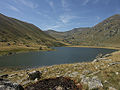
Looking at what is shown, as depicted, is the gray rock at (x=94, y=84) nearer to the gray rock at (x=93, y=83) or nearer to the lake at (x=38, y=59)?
the gray rock at (x=93, y=83)

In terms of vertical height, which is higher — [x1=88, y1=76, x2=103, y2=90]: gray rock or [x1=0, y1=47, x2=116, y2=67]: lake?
[x1=88, y1=76, x2=103, y2=90]: gray rock

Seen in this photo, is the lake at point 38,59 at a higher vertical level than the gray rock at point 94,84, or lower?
lower

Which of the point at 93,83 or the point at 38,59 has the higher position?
the point at 93,83

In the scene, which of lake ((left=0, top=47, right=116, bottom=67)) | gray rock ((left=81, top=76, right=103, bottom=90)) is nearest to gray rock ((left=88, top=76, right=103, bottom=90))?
gray rock ((left=81, top=76, right=103, bottom=90))

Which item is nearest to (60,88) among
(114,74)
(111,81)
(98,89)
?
(98,89)

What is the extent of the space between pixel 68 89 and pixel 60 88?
36.0 inches

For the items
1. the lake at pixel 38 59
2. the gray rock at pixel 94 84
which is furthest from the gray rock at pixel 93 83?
the lake at pixel 38 59

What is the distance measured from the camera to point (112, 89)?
8.32 m

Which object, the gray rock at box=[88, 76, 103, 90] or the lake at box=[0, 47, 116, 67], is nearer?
the gray rock at box=[88, 76, 103, 90]

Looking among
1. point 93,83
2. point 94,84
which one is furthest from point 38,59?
point 94,84

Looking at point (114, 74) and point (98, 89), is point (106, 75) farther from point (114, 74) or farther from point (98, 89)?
point (98, 89)

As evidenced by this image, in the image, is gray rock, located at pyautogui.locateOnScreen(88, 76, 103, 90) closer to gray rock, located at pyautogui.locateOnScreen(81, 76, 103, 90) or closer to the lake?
gray rock, located at pyautogui.locateOnScreen(81, 76, 103, 90)

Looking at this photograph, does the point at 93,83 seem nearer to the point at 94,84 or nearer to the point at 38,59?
the point at 94,84

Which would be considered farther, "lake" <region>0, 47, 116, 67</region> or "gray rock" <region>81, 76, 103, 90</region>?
"lake" <region>0, 47, 116, 67</region>
